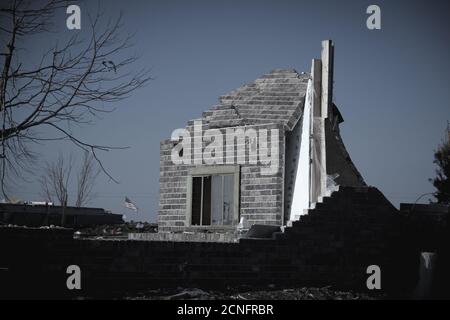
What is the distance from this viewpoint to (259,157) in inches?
649

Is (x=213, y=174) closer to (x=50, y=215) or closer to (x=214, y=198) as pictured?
(x=214, y=198)

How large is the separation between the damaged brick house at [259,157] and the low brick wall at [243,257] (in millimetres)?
843

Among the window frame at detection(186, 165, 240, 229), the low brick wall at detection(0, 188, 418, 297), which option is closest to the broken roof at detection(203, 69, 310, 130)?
the window frame at detection(186, 165, 240, 229)

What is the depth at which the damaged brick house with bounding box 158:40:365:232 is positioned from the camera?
15500 millimetres

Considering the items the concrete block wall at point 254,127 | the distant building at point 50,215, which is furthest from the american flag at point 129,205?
the concrete block wall at point 254,127

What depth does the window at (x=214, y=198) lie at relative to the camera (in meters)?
17.0

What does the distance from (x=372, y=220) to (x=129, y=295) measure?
18.8 feet

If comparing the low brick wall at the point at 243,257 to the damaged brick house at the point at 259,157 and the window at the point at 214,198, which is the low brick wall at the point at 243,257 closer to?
the damaged brick house at the point at 259,157

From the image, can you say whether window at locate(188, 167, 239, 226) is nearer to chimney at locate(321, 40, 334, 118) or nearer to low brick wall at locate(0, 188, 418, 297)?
chimney at locate(321, 40, 334, 118)

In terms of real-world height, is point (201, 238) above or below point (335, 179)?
below

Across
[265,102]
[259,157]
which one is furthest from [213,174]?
[265,102]

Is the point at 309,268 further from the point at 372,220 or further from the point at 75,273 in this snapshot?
the point at 75,273
